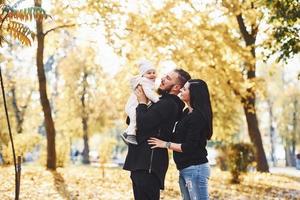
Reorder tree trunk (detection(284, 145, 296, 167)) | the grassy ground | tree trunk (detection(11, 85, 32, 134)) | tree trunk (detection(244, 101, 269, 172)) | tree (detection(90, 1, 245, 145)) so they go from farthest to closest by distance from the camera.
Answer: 1. tree trunk (detection(284, 145, 296, 167))
2. tree trunk (detection(11, 85, 32, 134))
3. tree trunk (detection(244, 101, 269, 172))
4. tree (detection(90, 1, 245, 145))
5. the grassy ground

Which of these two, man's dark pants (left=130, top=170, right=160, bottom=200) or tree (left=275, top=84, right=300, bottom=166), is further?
tree (left=275, top=84, right=300, bottom=166)

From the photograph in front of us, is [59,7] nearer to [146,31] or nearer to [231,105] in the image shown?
[146,31]

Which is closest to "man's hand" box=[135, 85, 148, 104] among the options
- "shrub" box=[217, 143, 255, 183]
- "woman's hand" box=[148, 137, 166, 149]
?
"woman's hand" box=[148, 137, 166, 149]

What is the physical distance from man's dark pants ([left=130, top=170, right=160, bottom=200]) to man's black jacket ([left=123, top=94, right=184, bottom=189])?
49mm

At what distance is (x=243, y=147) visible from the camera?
16922 millimetres

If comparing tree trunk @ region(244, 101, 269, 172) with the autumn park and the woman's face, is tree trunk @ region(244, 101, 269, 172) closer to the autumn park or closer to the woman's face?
the autumn park

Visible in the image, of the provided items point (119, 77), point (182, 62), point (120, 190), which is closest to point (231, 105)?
point (119, 77)

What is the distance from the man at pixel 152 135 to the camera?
177 inches

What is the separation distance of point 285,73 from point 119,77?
37.5 metres

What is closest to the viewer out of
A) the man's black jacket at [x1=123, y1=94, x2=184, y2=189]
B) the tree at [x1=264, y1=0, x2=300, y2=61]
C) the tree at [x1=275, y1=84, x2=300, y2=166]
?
the man's black jacket at [x1=123, y1=94, x2=184, y2=189]

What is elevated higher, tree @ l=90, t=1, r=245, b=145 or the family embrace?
tree @ l=90, t=1, r=245, b=145

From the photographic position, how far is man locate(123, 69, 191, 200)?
14.8 feet

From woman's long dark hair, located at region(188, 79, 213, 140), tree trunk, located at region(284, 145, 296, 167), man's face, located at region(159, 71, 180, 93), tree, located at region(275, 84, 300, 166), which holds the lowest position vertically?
tree trunk, located at region(284, 145, 296, 167)

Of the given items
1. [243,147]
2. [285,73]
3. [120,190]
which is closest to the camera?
[120,190]
